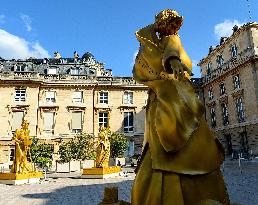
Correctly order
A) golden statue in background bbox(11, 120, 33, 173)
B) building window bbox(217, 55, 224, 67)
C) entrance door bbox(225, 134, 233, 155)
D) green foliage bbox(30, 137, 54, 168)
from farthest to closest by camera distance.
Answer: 1. building window bbox(217, 55, 224, 67)
2. entrance door bbox(225, 134, 233, 155)
3. green foliage bbox(30, 137, 54, 168)
4. golden statue in background bbox(11, 120, 33, 173)

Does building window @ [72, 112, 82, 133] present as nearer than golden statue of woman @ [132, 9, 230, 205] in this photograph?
No

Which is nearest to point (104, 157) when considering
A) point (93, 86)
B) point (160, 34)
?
point (160, 34)

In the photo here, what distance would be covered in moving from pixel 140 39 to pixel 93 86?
3290 centimetres

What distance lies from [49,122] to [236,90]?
22.5 metres

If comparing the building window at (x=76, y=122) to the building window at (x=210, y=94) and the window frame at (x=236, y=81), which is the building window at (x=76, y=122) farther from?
the window frame at (x=236, y=81)

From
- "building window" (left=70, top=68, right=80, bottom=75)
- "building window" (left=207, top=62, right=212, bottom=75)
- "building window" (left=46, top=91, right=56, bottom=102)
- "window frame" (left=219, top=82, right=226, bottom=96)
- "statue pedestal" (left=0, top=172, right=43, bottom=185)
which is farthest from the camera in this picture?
"building window" (left=207, top=62, right=212, bottom=75)

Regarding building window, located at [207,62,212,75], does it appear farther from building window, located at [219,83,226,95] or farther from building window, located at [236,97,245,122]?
building window, located at [236,97,245,122]

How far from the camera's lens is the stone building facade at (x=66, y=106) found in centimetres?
3375

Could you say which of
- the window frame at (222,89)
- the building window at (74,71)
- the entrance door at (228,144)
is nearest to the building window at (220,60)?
the window frame at (222,89)

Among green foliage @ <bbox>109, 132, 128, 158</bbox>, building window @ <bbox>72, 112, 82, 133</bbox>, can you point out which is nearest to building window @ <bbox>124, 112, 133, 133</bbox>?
green foliage @ <bbox>109, 132, 128, 158</bbox>

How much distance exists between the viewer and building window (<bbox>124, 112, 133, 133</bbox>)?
3568 cm

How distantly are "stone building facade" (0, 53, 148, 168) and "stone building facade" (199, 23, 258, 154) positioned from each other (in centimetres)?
994

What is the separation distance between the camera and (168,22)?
3.12 metres

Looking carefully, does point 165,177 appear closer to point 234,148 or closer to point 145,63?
point 145,63
